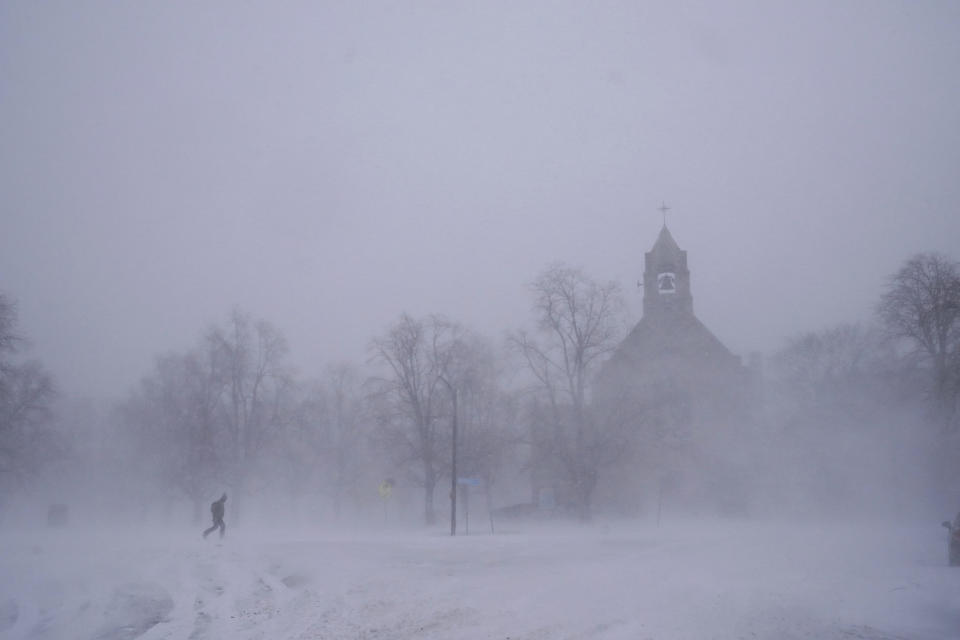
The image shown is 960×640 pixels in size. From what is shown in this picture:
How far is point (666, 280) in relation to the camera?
49.6 m

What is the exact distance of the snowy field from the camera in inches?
396

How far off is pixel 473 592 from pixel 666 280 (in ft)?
132

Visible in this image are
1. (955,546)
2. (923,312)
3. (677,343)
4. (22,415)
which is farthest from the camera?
(677,343)

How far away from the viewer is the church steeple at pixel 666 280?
160 feet

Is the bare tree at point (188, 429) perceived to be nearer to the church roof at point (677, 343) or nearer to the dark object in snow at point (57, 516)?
the dark object in snow at point (57, 516)

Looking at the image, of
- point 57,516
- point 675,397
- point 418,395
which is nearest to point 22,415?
point 57,516

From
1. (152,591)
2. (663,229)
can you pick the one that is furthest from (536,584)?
(663,229)

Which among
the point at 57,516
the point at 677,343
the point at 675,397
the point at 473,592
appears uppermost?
the point at 677,343

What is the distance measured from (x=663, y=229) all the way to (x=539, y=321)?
67.3ft

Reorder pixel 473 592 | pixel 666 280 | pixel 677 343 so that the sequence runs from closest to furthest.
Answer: pixel 473 592, pixel 677 343, pixel 666 280

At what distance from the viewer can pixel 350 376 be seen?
56.2 meters

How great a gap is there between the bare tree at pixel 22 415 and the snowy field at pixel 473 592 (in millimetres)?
13397

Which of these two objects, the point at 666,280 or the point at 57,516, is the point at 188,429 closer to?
the point at 57,516

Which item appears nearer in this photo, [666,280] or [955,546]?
[955,546]
